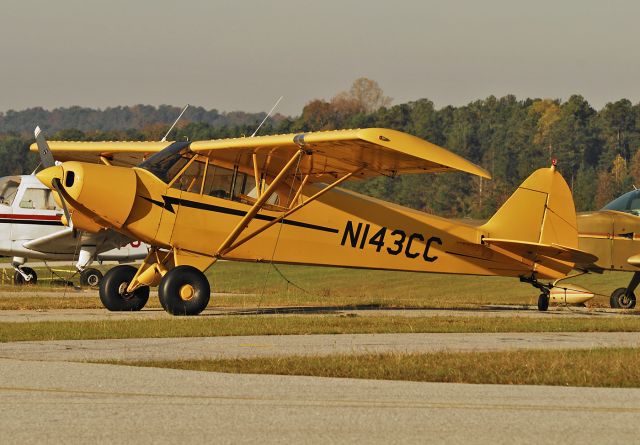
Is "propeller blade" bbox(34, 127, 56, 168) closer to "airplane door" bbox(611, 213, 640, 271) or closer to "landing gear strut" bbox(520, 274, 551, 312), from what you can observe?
"landing gear strut" bbox(520, 274, 551, 312)

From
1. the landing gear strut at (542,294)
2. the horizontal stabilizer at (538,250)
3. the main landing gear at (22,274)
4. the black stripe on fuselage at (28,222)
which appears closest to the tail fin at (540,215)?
the horizontal stabilizer at (538,250)

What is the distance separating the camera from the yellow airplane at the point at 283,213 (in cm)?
1673

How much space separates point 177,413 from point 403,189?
99.4 meters

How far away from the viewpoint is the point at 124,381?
9.15 meters

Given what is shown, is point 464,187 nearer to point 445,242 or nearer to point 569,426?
point 445,242

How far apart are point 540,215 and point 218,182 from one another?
6.15m

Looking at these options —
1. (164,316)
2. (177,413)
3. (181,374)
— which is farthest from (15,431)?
(164,316)

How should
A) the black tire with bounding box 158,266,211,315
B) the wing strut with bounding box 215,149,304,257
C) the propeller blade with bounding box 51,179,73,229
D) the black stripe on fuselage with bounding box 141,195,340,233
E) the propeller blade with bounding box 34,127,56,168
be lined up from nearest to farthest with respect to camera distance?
the propeller blade with bounding box 51,179,73,229
the black tire with bounding box 158,266,211,315
the wing strut with bounding box 215,149,304,257
the black stripe on fuselage with bounding box 141,195,340,233
the propeller blade with bounding box 34,127,56,168

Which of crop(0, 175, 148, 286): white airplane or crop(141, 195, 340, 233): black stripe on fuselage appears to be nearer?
crop(141, 195, 340, 233): black stripe on fuselage

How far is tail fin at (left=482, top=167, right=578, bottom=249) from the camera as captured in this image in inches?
806

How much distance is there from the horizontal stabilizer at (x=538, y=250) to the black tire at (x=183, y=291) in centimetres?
598

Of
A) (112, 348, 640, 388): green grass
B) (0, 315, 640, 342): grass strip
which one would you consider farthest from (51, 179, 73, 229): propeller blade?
(112, 348, 640, 388): green grass

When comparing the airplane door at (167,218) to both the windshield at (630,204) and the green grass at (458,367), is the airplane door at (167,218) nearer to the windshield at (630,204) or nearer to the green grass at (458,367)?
the green grass at (458,367)

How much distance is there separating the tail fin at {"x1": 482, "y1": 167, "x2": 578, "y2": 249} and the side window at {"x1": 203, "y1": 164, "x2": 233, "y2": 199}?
17.2 feet
